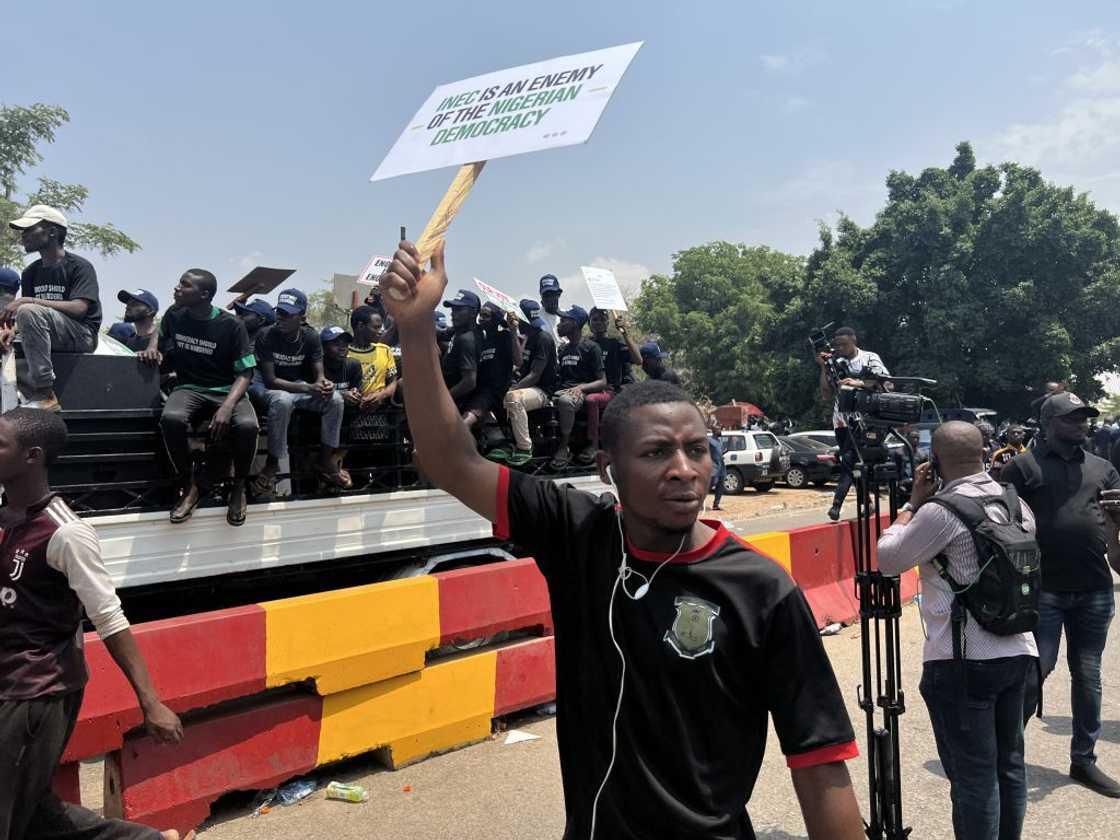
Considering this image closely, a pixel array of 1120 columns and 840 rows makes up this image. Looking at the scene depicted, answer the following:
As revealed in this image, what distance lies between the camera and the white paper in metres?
4.94

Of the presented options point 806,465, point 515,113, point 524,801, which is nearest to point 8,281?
point 524,801

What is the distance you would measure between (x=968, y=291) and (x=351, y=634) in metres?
28.6

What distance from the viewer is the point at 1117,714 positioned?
5398 millimetres

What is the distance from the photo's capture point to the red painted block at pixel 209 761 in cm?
363

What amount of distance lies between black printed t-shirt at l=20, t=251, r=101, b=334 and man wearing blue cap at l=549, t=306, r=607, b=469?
12.6ft

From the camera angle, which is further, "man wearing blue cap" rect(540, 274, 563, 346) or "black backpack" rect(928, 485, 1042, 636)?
"man wearing blue cap" rect(540, 274, 563, 346)

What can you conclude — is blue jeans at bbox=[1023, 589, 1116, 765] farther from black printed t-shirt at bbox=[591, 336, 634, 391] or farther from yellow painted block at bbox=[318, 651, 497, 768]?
black printed t-shirt at bbox=[591, 336, 634, 391]

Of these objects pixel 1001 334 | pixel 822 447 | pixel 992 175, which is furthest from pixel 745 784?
pixel 992 175

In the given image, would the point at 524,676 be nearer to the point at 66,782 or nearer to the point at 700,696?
the point at 66,782

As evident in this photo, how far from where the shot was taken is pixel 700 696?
1.68 meters

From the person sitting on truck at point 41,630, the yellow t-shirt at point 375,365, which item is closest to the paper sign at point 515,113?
the person sitting on truck at point 41,630

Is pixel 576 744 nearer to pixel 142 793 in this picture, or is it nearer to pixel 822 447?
pixel 142 793

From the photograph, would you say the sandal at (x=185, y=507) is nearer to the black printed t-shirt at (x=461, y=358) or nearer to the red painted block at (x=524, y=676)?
the red painted block at (x=524, y=676)

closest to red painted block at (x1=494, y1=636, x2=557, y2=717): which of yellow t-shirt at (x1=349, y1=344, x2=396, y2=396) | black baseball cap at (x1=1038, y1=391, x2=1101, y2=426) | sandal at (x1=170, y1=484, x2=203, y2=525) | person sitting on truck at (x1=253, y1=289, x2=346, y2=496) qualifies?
person sitting on truck at (x1=253, y1=289, x2=346, y2=496)
